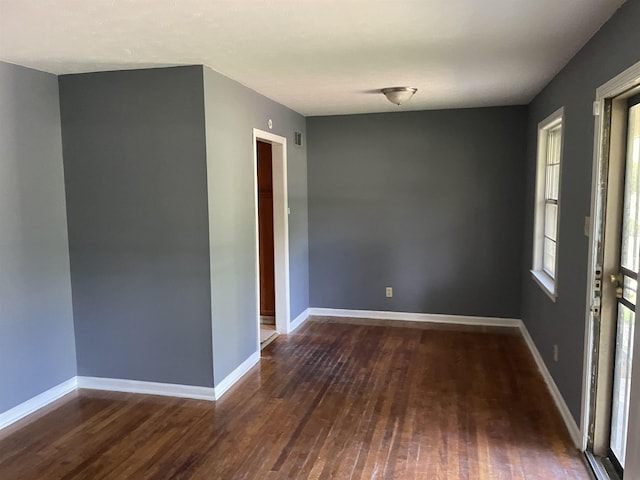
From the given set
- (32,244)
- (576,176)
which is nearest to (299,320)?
(32,244)

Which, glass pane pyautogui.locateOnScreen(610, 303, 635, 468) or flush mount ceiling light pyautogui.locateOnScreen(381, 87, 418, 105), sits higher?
flush mount ceiling light pyautogui.locateOnScreen(381, 87, 418, 105)

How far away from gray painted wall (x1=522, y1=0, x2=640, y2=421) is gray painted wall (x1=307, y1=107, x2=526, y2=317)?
130 centimetres

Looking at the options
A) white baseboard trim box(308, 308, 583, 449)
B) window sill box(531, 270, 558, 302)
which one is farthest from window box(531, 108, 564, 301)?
white baseboard trim box(308, 308, 583, 449)

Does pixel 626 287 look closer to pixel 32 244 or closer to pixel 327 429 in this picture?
pixel 327 429

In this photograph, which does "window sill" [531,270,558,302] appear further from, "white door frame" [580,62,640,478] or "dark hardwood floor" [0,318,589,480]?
"white door frame" [580,62,640,478]

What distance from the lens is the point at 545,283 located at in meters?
3.81

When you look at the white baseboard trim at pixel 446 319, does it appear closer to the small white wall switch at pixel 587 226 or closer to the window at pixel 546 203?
the window at pixel 546 203

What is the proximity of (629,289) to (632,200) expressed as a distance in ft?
1.42

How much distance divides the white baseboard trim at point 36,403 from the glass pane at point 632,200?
11.9 ft

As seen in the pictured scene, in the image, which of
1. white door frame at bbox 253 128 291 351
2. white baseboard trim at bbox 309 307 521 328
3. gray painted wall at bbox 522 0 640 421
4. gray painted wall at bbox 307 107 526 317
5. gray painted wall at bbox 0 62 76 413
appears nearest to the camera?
gray painted wall at bbox 522 0 640 421

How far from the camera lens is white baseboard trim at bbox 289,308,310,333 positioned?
5106mm

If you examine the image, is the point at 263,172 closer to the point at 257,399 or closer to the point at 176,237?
the point at 176,237

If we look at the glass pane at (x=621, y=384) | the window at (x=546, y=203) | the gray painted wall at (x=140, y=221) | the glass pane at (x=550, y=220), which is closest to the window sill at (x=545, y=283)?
the window at (x=546, y=203)

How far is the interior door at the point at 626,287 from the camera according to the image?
234cm
